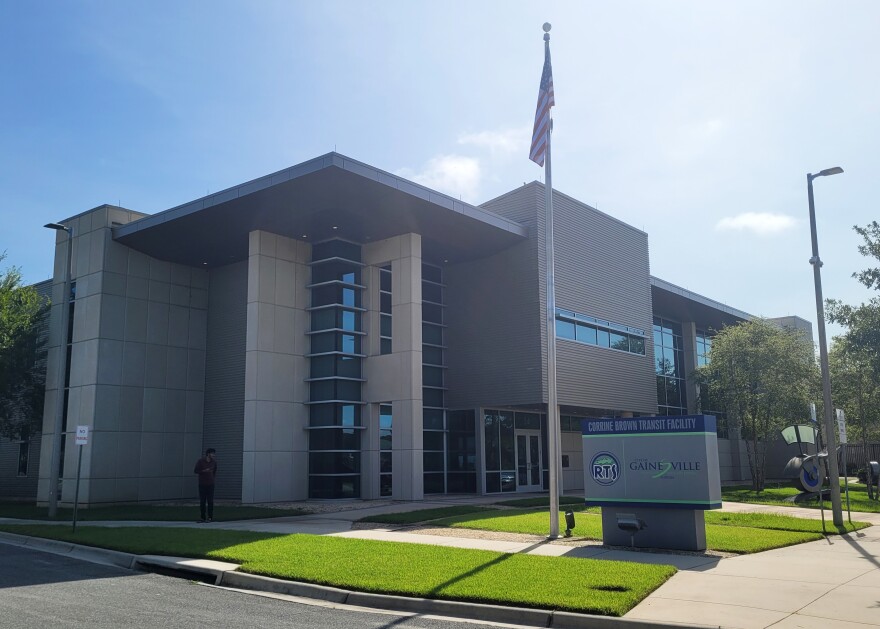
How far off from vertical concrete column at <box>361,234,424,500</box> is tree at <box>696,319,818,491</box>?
14.8 metres

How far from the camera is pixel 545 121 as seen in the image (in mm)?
16641

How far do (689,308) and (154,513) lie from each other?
90.1 ft

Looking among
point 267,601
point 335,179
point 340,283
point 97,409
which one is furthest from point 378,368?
point 267,601

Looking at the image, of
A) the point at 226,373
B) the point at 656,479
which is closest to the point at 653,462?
the point at 656,479

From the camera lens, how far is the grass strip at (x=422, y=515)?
18.5 m

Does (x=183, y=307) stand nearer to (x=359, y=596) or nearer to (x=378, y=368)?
(x=378, y=368)

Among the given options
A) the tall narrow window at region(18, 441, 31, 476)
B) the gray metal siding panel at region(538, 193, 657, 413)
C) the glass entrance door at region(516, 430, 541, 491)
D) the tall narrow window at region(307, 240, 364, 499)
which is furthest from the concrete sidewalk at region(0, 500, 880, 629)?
the tall narrow window at region(18, 441, 31, 476)

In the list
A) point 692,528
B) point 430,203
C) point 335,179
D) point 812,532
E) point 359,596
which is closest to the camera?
point 359,596

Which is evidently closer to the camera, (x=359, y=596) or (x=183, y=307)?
(x=359, y=596)

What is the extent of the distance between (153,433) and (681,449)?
2033 centimetres

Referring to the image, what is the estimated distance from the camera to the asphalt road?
27.8 feet

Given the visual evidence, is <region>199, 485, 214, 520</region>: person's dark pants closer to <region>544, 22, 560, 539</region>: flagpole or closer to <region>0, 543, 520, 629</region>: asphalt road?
<region>0, 543, 520, 629</region>: asphalt road

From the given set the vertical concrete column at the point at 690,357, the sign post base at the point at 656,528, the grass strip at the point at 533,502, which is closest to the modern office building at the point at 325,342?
the grass strip at the point at 533,502

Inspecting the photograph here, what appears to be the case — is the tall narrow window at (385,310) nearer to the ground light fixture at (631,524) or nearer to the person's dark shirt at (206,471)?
the person's dark shirt at (206,471)
